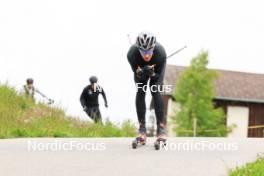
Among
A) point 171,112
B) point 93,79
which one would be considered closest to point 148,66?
point 93,79

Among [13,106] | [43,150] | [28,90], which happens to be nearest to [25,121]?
[13,106]

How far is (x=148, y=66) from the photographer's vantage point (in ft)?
33.7

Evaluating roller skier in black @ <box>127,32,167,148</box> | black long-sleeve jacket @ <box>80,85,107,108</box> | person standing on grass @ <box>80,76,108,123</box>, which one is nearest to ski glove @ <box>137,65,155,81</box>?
roller skier in black @ <box>127,32,167,148</box>

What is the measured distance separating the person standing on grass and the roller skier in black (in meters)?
7.11

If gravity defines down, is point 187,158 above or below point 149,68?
below

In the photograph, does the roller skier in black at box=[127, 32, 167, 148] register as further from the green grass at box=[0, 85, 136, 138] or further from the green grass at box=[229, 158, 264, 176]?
the green grass at box=[0, 85, 136, 138]

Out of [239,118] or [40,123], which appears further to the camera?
[239,118]

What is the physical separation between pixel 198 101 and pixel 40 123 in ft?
109

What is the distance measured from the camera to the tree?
47.4 m

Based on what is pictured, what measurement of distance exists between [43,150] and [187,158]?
221 centimetres

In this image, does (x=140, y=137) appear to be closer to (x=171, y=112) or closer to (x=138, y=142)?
(x=138, y=142)

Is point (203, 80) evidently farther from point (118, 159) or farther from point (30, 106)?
point (118, 159)

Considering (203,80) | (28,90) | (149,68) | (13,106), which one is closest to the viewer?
(149,68)

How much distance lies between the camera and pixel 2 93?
1872 cm
